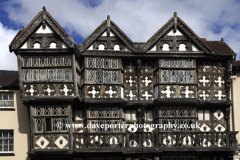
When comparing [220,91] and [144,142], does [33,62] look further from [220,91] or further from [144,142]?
[220,91]

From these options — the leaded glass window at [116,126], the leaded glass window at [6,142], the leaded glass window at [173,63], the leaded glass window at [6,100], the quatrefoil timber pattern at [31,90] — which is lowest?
the leaded glass window at [6,142]

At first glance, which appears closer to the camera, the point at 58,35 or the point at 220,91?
the point at 58,35

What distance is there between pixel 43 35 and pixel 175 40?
8027 mm

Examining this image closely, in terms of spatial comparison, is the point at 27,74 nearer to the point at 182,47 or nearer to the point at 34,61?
the point at 34,61

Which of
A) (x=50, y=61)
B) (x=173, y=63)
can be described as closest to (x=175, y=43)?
(x=173, y=63)

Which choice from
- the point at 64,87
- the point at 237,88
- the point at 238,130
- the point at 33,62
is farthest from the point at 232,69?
the point at 33,62

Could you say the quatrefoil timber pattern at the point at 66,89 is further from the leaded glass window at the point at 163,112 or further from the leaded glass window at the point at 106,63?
the leaded glass window at the point at 163,112

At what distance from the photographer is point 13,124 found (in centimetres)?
2653

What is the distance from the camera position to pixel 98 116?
84.5ft

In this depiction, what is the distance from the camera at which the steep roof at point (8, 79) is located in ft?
87.7

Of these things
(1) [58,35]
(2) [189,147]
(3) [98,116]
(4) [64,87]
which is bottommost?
(2) [189,147]

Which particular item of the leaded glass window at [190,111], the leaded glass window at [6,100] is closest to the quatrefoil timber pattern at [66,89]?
the leaded glass window at [6,100]

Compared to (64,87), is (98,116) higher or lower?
lower

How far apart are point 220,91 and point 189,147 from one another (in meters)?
4.31
